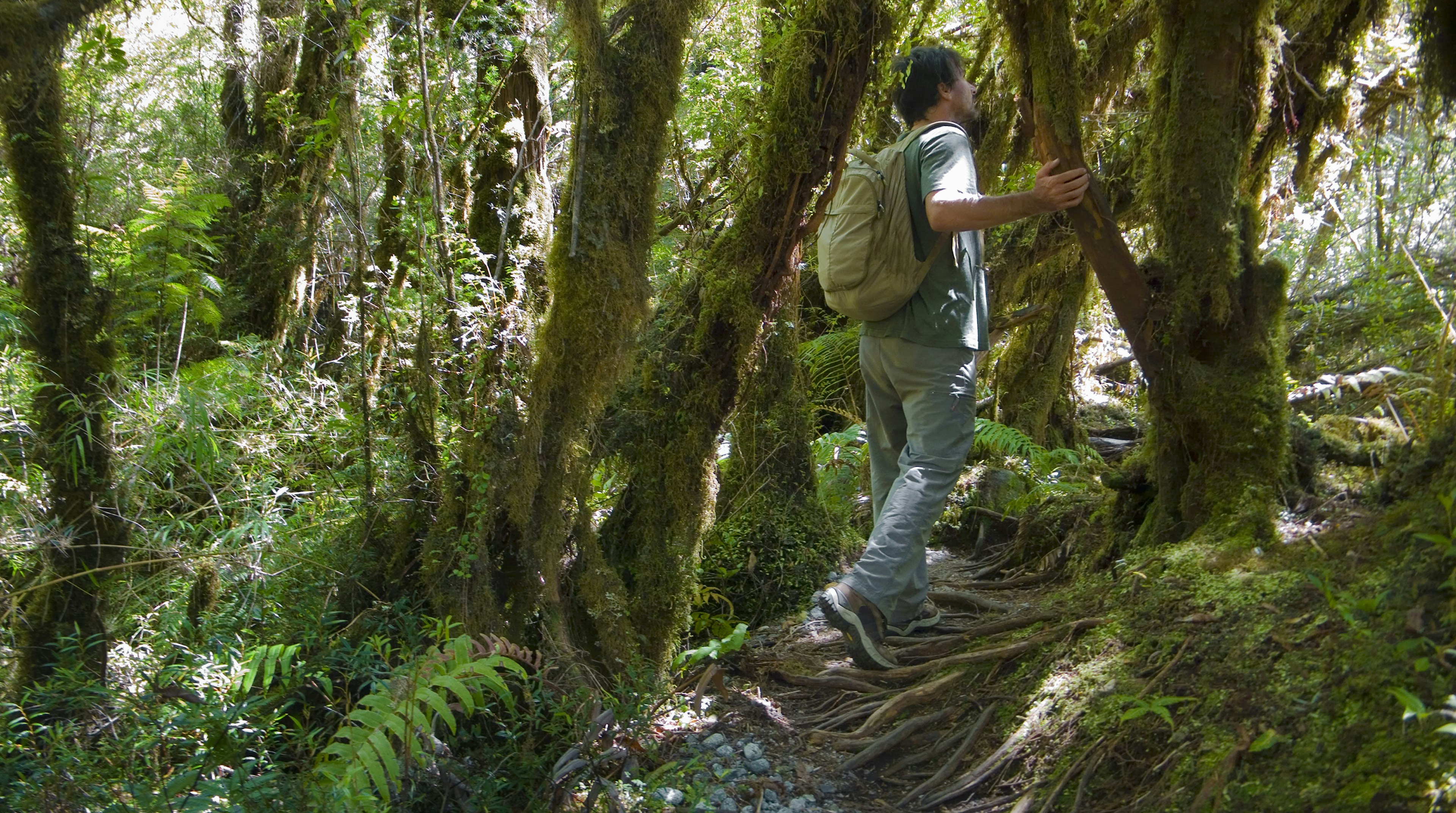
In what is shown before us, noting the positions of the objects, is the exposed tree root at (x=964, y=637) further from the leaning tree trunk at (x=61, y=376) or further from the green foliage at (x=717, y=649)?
the leaning tree trunk at (x=61, y=376)

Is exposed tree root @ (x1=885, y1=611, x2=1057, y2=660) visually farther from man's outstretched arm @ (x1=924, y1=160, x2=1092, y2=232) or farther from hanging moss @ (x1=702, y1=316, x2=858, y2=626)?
man's outstretched arm @ (x1=924, y1=160, x2=1092, y2=232)

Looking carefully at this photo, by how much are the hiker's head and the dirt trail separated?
2440 mm

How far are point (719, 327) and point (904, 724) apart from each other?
6.44 feet

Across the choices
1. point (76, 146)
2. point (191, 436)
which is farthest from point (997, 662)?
point (76, 146)

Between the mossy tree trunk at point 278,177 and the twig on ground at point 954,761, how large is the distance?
616cm

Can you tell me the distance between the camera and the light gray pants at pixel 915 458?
4094 millimetres

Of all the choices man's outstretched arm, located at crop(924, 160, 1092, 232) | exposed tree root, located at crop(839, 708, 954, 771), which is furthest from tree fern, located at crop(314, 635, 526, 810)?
man's outstretched arm, located at crop(924, 160, 1092, 232)

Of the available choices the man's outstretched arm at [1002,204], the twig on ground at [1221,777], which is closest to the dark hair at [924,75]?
the man's outstretched arm at [1002,204]

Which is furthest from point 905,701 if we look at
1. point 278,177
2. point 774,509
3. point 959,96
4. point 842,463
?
point 278,177

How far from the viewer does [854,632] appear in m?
4.05

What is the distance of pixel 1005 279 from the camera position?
7.62 metres

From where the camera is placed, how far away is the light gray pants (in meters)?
4.09

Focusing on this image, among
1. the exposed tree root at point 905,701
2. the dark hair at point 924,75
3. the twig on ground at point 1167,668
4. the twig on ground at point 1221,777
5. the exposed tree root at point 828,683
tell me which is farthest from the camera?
the dark hair at point 924,75

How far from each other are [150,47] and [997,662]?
1348 cm
